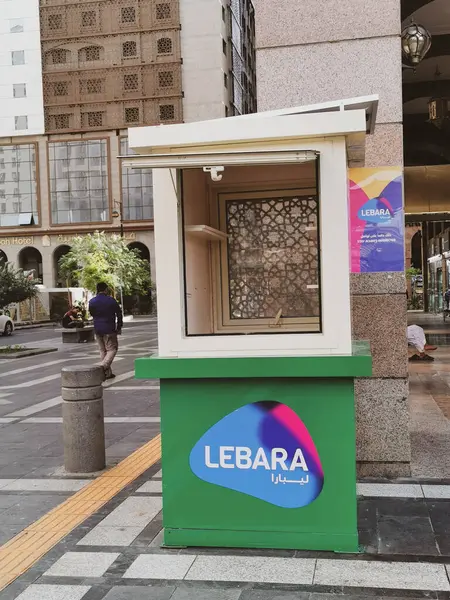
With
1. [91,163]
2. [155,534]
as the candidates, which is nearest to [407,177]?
[155,534]

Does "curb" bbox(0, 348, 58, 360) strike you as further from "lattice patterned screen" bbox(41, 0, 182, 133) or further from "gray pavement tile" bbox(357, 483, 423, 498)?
"lattice patterned screen" bbox(41, 0, 182, 133)

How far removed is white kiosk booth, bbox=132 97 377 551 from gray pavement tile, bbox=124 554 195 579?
167mm

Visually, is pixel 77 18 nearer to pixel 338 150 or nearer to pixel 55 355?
pixel 55 355

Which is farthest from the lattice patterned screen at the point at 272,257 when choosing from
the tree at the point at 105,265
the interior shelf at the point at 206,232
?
the tree at the point at 105,265

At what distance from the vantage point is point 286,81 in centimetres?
629

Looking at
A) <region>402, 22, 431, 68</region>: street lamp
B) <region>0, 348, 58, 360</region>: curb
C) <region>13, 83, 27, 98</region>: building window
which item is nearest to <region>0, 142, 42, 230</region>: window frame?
<region>13, 83, 27, 98</region>: building window

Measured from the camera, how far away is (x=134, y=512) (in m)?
5.26

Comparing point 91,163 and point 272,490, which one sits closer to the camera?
point 272,490

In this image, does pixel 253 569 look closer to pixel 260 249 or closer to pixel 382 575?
pixel 382 575

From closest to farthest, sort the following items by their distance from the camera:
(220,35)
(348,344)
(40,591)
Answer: (40,591), (348,344), (220,35)

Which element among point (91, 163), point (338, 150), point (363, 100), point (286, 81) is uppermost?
point (91, 163)

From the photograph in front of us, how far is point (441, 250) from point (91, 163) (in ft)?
113

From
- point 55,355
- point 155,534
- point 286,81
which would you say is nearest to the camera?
point 155,534

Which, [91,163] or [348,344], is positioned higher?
[91,163]
